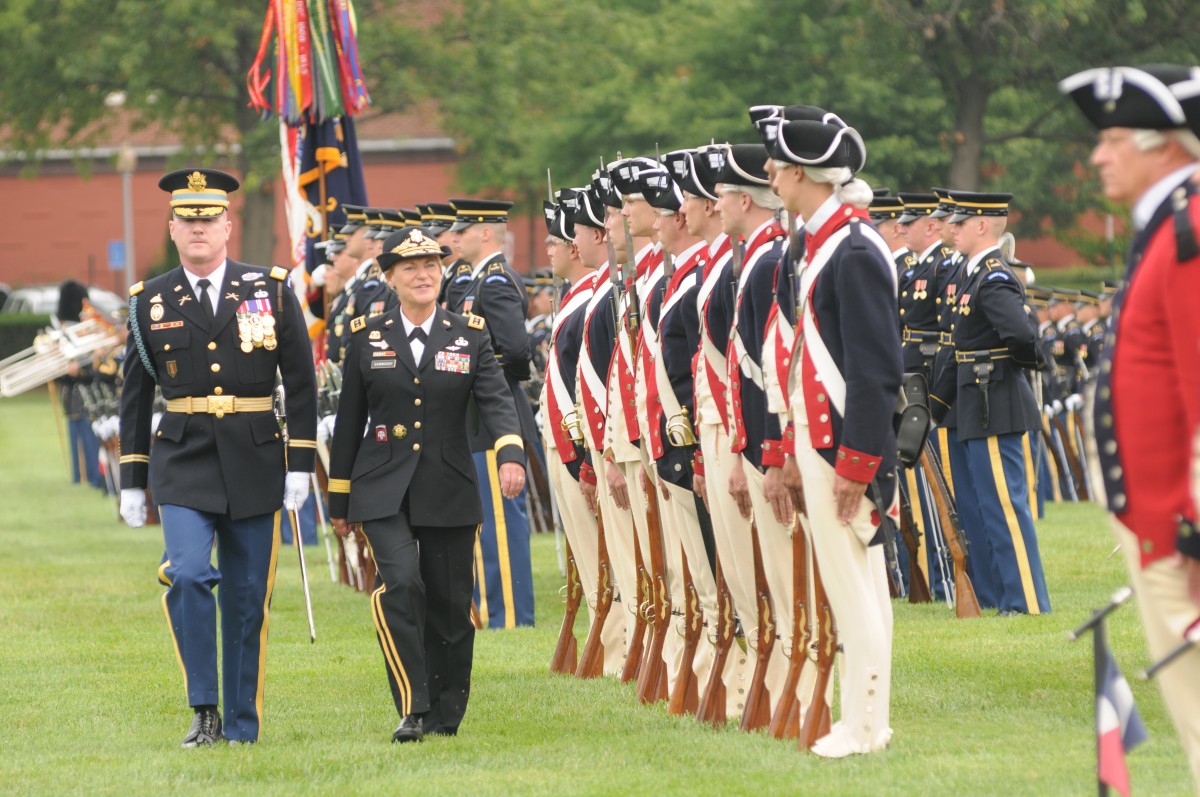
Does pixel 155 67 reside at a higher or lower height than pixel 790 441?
higher

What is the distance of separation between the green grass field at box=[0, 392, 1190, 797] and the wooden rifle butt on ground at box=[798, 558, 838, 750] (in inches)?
4.0

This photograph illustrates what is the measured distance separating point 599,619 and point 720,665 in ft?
5.55

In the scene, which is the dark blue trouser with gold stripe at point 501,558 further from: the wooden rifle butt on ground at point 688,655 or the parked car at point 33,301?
the parked car at point 33,301

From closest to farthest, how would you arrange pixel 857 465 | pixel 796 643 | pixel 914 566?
pixel 857 465 < pixel 796 643 < pixel 914 566

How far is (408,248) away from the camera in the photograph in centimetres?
827

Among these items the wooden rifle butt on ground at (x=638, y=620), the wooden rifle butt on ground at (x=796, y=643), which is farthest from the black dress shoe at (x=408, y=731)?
the wooden rifle butt on ground at (x=796, y=643)

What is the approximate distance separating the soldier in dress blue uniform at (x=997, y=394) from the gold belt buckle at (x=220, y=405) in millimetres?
5000

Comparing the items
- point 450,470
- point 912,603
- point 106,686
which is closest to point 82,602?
point 106,686

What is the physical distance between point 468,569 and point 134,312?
172 cm

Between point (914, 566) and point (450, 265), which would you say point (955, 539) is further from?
point (450, 265)

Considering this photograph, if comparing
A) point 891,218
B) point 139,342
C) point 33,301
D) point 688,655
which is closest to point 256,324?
point 139,342

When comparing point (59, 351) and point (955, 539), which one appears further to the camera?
point (59, 351)

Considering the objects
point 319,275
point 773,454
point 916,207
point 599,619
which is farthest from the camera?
point 319,275

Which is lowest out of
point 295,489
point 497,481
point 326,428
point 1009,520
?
point 1009,520
